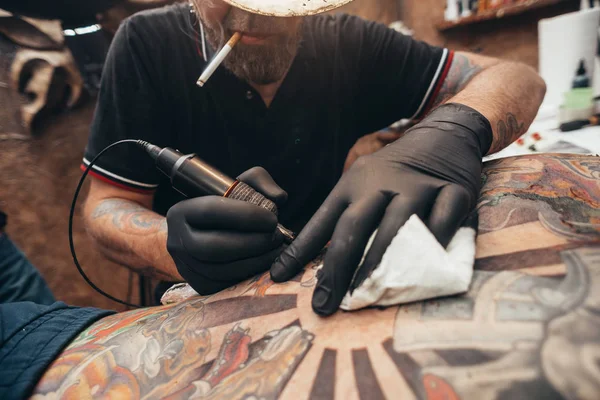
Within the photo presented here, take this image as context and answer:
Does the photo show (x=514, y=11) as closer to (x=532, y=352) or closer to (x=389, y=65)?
(x=389, y=65)

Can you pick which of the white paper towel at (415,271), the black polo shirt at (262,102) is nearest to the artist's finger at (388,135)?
the black polo shirt at (262,102)

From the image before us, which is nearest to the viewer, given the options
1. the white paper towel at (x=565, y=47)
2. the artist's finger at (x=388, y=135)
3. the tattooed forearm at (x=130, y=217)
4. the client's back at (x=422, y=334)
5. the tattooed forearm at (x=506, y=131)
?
the client's back at (x=422, y=334)

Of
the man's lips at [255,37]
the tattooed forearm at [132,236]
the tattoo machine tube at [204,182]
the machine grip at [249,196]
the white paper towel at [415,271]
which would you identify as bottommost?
the tattooed forearm at [132,236]

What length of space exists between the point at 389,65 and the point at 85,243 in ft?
5.56

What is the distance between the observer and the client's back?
43 centimetres

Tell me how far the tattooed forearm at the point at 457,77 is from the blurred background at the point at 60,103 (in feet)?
1.03

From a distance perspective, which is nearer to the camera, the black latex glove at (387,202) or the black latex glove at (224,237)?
the black latex glove at (387,202)

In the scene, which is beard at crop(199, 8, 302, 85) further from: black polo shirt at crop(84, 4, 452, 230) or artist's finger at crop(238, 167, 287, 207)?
artist's finger at crop(238, 167, 287, 207)

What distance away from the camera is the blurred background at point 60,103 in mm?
1599

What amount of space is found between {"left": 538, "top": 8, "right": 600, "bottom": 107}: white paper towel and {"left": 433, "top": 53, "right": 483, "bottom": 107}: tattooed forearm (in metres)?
0.52

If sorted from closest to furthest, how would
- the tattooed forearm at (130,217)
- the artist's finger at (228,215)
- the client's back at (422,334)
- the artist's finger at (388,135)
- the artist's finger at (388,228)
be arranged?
the client's back at (422,334)
the artist's finger at (388,228)
the artist's finger at (228,215)
the tattooed forearm at (130,217)
the artist's finger at (388,135)

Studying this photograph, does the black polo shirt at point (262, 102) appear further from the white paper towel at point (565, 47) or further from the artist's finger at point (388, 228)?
the artist's finger at point (388, 228)

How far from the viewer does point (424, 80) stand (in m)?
1.41

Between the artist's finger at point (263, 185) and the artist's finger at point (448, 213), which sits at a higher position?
the artist's finger at point (263, 185)
